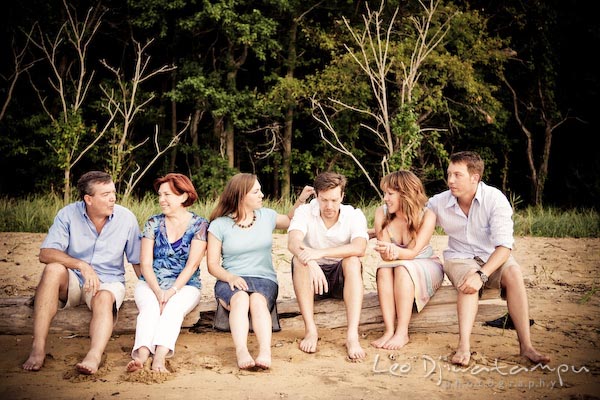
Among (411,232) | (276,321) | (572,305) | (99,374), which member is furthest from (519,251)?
(99,374)

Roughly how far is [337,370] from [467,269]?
44.1 inches

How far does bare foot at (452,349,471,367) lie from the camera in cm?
387

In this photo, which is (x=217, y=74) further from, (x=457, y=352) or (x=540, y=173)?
(x=457, y=352)

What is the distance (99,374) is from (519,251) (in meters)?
5.82

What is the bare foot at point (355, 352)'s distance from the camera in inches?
156

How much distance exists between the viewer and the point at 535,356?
12.8ft

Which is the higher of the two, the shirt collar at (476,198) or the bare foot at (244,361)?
the shirt collar at (476,198)

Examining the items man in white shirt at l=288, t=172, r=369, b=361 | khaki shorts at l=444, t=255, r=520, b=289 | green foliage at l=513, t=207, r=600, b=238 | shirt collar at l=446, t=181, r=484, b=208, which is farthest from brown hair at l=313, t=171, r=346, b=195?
green foliage at l=513, t=207, r=600, b=238

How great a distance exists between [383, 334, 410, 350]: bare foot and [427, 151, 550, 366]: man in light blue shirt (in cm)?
38

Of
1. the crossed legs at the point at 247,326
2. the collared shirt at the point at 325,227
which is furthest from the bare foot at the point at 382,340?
the crossed legs at the point at 247,326

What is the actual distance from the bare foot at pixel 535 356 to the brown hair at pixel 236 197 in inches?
78.6

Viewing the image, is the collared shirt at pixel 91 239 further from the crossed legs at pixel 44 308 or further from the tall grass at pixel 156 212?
the tall grass at pixel 156 212

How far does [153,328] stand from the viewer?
3.84 m

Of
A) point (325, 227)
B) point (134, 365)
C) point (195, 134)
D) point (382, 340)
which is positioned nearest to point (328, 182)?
point (325, 227)
